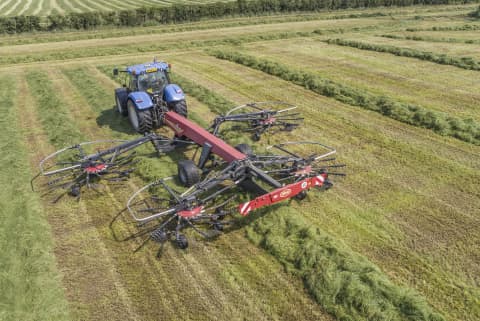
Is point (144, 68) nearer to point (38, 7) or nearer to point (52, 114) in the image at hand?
point (52, 114)

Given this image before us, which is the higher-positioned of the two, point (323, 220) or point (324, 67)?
point (324, 67)

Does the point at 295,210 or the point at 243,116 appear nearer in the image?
the point at 295,210

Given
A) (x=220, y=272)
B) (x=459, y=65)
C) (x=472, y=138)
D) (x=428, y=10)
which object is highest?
(x=428, y=10)

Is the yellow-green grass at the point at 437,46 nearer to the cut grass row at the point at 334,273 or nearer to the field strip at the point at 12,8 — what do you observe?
the cut grass row at the point at 334,273

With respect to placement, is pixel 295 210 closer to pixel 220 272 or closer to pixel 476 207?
pixel 220 272

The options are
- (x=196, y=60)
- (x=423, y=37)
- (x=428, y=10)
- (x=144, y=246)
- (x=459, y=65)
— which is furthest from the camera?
(x=428, y=10)

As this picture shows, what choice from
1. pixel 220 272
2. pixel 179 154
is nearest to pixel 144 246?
pixel 220 272

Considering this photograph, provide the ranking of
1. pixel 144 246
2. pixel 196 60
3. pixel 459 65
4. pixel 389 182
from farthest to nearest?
pixel 196 60 → pixel 459 65 → pixel 389 182 → pixel 144 246
